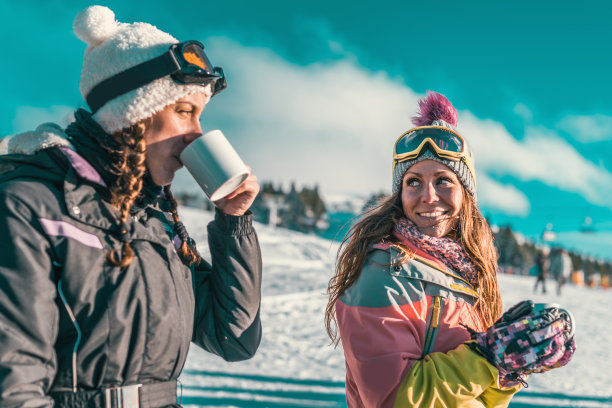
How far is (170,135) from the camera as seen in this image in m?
1.50

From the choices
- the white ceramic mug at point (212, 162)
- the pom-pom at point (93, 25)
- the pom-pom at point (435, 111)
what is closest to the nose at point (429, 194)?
the pom-pom at point (435, 111)

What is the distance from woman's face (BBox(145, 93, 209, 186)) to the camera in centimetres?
148

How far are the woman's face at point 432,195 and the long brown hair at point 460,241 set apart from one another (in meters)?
Result: 0.10

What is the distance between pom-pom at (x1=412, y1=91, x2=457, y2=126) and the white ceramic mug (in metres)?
1.22

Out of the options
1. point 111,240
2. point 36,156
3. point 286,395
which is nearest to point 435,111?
point 111,240

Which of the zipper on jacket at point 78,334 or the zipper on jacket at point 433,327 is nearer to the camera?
the zipper on jacket at point 78,334

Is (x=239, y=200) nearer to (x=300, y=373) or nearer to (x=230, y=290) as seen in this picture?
(x=230, y=290)

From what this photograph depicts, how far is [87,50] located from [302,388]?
449 cm

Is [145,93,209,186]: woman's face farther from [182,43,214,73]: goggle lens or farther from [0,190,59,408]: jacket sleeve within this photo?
[0,190,59,408]: jacket sleeve

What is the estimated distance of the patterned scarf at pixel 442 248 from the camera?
2016 mm

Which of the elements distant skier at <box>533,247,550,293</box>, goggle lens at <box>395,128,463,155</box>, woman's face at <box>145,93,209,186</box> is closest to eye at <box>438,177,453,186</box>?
goggle lens at <box>395,128,463,155</box>

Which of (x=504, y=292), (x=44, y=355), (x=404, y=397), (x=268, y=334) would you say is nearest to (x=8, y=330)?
(x=44, y=355)

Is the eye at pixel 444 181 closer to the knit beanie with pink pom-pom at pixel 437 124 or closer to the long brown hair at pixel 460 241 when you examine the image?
the knit beanie with pink pom-pom at pixel 437 124

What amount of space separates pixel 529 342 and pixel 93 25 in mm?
1791
